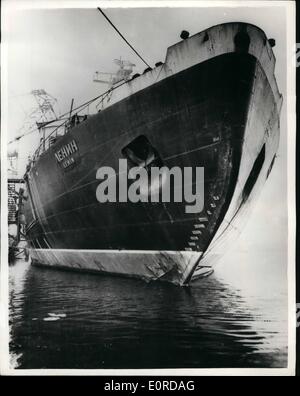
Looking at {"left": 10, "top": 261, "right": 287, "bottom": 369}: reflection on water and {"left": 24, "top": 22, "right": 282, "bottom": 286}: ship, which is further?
{"left": 24, "top": 22, "right": 282, "bottom": 286}: ship

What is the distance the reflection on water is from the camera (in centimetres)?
574

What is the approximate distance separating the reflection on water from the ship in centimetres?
94

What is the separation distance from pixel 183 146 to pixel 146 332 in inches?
124

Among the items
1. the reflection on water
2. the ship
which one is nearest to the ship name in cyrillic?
the ship

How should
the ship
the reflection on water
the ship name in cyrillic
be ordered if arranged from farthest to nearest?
the ship name in cyrillic
the ship
the reflection on water

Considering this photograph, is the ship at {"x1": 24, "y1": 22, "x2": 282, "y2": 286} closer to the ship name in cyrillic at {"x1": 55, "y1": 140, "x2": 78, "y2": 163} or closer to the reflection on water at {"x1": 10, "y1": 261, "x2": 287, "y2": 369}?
the ship name in cyrillic at {"x1": 55, "y1": 140, "x2": 78, "y2": 163}

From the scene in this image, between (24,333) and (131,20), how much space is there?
490 cm

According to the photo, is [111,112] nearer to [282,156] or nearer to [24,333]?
[282,156]

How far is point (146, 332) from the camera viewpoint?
19.9 feet

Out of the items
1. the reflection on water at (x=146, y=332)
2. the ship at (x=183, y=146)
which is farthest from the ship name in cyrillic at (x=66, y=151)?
the reflection on water at (x=146, y=332)

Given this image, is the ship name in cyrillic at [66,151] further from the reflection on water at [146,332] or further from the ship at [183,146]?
the reflection on water at [146,332]

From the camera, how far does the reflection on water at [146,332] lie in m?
5.74
